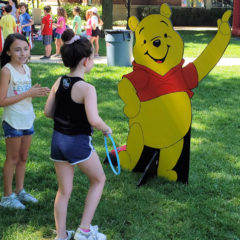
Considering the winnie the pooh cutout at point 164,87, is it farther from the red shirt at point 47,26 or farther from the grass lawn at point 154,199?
the red shirt at point 47,26

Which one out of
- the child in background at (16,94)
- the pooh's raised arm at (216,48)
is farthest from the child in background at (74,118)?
the pooh's raised arm at (216,48)

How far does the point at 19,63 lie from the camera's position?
146 inches

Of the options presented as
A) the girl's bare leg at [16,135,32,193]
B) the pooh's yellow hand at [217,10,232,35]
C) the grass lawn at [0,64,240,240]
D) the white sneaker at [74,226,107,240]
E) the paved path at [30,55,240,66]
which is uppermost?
the pooh's yellow hand at [217,10,232,35]

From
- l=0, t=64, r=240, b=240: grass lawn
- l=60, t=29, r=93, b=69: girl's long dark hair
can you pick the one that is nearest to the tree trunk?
l=0, t=64, r=240, b=240: grass lawn

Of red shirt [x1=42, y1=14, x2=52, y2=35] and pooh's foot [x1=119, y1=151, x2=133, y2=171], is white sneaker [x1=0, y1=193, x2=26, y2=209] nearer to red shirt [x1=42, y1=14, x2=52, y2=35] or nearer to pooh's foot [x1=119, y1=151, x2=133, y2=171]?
pooh's foot [x1=119, y1=151, x2=133, y2=171]

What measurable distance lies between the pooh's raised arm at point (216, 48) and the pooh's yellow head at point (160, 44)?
0.74 feet

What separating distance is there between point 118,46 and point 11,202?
25.3 ft

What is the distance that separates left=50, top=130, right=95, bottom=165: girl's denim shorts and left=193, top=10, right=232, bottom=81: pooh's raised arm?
1826mm

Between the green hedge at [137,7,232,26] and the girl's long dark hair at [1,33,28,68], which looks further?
the green hedge at [137,7,232,26]

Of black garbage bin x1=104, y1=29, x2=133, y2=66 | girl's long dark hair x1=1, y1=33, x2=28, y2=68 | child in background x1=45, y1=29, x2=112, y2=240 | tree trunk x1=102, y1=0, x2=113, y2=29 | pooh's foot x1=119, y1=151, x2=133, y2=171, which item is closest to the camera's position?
child in background x1=45, y1=29, x2=112, y2=240

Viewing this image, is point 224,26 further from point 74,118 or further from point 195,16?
point 195,16

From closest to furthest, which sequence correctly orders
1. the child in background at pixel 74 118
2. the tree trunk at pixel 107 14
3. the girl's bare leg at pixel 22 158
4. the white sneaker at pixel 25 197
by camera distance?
1. the child in background at pixel 74 118
2. the girl's bare leg at pixel 22 158
3. the white sneaker at pixel 25 197
4. the tree trunk at pixel 107 14

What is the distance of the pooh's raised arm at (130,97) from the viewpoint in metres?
4.73

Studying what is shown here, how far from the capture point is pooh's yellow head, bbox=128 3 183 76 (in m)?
4.47
